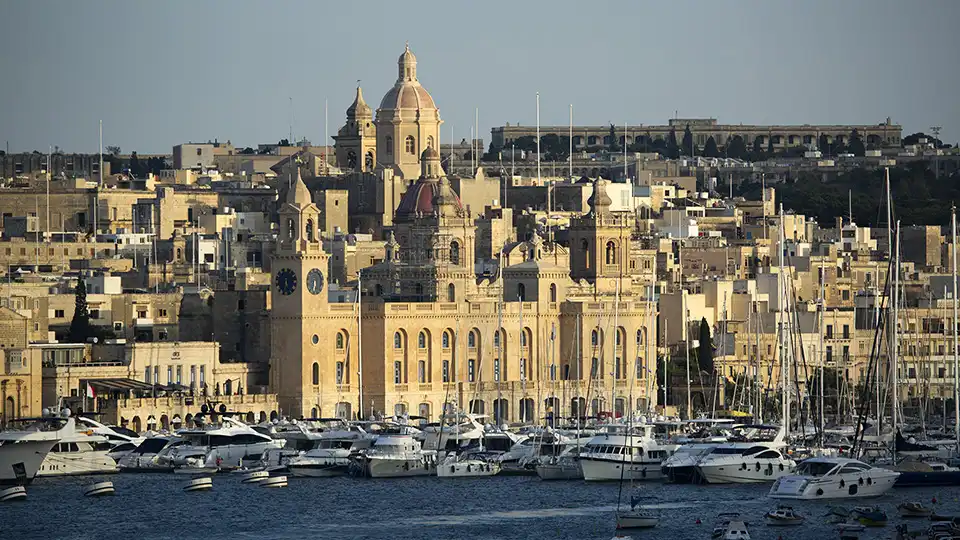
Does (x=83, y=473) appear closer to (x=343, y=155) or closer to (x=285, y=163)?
(x=343, y=155)

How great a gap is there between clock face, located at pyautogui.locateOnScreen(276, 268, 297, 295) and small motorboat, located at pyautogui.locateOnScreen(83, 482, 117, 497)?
23.5 meters

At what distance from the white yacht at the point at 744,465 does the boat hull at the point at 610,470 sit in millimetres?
2653

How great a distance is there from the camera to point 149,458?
114 metres

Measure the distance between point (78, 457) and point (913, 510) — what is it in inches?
1171

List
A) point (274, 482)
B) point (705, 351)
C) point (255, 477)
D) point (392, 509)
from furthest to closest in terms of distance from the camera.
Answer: point (705, 351), point (255, 477), point (274, 482), point (392, 509)

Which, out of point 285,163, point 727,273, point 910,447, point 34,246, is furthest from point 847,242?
point 910,447

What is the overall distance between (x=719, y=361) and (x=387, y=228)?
75.9 feet

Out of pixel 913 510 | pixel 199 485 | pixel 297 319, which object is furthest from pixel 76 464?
pixel 913 510

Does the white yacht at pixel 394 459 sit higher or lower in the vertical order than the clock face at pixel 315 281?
lower

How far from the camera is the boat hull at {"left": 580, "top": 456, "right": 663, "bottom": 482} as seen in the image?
10938 cm

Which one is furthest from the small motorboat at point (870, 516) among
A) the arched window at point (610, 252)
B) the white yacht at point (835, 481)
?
the arched window at point (610, 252)

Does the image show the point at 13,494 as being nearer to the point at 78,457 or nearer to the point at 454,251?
the point at 78,457

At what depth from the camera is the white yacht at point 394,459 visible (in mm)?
112062

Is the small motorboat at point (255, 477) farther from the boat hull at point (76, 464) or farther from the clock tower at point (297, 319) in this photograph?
the clock tower at point (297, 319)
